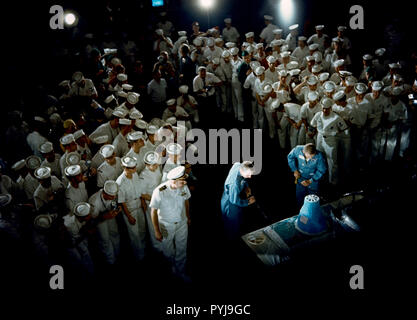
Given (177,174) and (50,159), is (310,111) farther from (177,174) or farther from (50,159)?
(50,159)

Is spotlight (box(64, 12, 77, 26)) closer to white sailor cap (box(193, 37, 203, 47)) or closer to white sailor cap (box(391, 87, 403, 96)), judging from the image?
white sailor cap (box(193, 37, 203, 47))

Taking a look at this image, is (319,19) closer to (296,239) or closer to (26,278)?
(296,239)

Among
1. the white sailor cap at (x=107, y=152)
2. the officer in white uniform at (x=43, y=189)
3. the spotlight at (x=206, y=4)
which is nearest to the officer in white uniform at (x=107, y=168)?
the white sailor cap at (x=107, y=152)

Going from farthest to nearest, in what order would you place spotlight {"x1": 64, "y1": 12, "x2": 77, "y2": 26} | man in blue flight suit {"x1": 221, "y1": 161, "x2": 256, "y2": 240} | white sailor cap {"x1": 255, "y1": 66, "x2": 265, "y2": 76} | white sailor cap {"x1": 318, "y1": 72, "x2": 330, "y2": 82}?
1. spotlight {"x1": 64, "y1": 12, "x2": 77, "y2": 26}
2. white sailor cap {"x1": 255, "y1": 66, "x2": 265, "y2": 76}
3. white sailor cap {"x1": 318, "y1": 72, "x2": 330, "y2": 82}
4. man in blue flight suit {"x1": 221, "y1": 161, "x2": 256, "y2": 240}

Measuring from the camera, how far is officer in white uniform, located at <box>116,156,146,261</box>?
4.65 metres

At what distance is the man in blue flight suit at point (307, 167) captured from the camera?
517 cm

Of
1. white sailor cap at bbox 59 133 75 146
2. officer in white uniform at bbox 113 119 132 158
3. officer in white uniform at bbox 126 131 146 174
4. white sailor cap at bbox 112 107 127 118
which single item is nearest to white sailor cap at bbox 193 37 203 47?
white sailor cap at bbox 112 107 127 118

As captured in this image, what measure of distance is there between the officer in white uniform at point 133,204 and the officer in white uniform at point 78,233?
0.52 m

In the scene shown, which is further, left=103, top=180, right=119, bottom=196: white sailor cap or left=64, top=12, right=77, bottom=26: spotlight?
left=64, top=12, right=77, bottom=26: spotlight

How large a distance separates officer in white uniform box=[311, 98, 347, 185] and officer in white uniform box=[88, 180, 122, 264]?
12.3 ft

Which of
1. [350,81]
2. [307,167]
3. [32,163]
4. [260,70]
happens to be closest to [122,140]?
[32,163]

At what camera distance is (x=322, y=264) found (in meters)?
4.04

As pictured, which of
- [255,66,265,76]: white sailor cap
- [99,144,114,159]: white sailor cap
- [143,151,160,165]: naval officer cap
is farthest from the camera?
[255,66,265,76]: white sailor cap

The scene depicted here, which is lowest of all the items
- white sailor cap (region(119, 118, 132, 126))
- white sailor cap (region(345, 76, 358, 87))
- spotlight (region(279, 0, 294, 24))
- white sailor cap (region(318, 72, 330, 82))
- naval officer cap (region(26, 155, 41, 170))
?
naval officer cap (region(26, 155, 41, 170))
